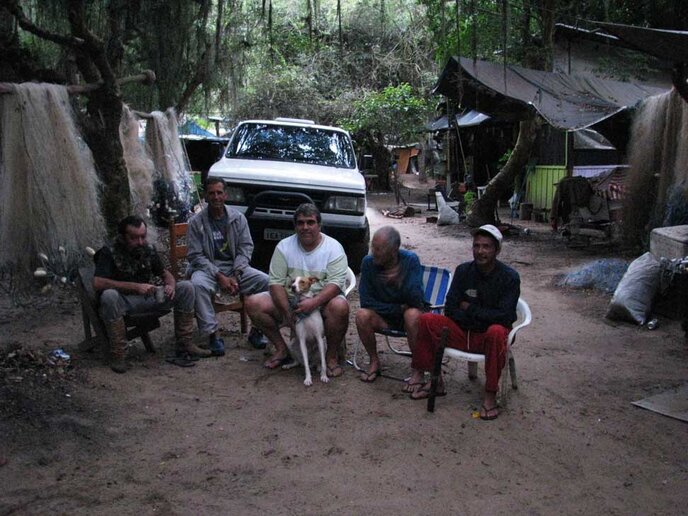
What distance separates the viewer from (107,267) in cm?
461

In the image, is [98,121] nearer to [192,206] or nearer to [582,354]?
[192,206]

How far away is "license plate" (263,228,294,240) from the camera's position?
7539mm

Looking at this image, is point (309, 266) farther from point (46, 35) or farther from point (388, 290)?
point (46, 35)

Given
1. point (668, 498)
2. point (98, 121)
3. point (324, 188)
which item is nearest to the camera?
point (668, 498)

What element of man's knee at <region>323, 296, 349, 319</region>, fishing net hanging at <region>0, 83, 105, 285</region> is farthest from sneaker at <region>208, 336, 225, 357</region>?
fishing net hanging at <region>0, 83, 105, 285</region>

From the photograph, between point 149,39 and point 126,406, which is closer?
point 126,406

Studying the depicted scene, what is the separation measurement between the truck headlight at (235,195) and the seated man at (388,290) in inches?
Result: 130

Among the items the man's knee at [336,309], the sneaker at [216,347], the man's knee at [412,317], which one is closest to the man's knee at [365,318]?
the man's knee at [336,309]

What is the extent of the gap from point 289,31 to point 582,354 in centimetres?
2110

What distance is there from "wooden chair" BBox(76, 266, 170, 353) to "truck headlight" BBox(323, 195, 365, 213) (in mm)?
3148

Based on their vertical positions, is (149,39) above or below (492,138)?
above

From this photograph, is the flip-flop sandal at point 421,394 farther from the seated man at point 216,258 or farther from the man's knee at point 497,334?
the seated man at point 216,258

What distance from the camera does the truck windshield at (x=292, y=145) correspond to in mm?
8320

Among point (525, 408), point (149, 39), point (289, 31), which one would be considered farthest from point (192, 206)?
point (289, 31)
